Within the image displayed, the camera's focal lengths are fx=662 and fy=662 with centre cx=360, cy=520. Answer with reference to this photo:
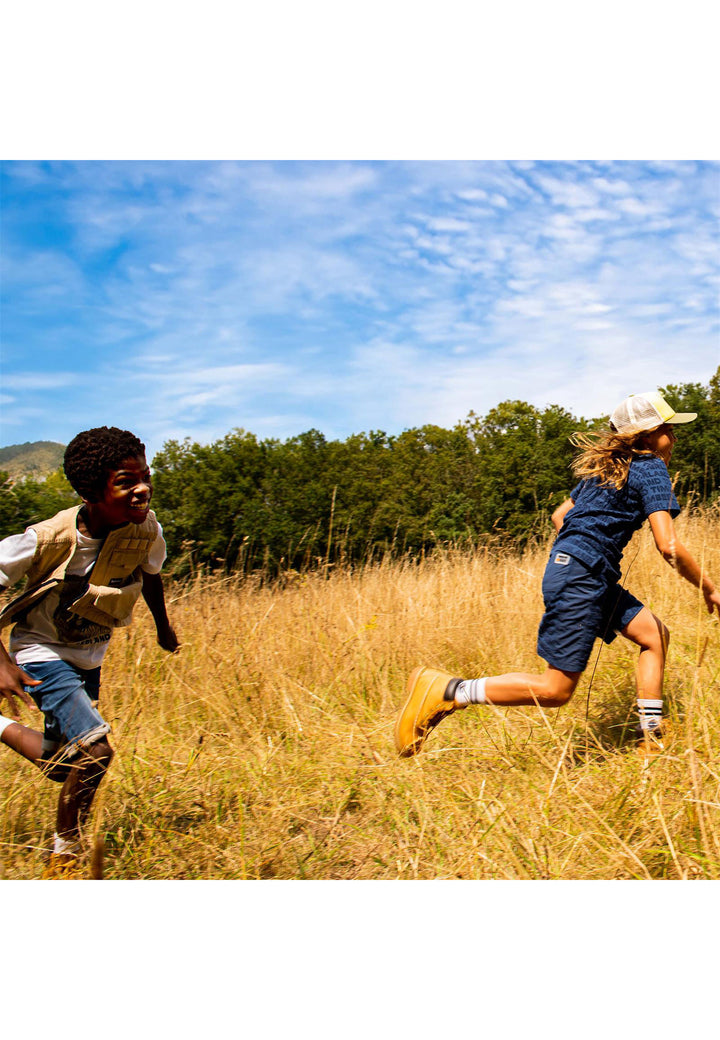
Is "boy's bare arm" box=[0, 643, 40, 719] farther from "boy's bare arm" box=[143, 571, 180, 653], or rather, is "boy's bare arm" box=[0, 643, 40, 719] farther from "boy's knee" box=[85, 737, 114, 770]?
"boy's bare arm" box=[143, 571, 180, 653]

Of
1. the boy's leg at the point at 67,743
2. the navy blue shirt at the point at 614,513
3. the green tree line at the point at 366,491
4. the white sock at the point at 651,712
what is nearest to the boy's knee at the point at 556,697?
the white sock at the point at 651,712

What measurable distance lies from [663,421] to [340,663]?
2296 mm

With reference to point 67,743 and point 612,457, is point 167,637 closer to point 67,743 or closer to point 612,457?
point 67,743

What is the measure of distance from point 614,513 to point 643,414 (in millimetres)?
464

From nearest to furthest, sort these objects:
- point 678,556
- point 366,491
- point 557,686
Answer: point 678,556, point 557,686, point 366,491

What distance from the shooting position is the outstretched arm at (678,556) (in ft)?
8.54

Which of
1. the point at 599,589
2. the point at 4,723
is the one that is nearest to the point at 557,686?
the point at 599,589

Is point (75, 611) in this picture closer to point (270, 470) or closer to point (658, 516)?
point (658, 516)

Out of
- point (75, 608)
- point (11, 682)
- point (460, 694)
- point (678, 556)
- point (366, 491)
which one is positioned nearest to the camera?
point (11, 682)

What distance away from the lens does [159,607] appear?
2.95 meters

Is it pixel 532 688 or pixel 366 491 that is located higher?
pixel 366 491

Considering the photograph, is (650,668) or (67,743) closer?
(67,743)

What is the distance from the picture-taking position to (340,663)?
4094 mm

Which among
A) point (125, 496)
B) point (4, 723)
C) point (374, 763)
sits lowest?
point (374, 763)
